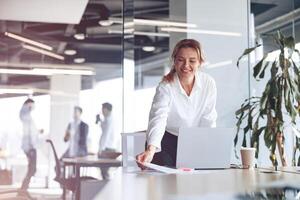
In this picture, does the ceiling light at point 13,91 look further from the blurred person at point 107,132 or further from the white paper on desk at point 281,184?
the white paper on desk at point 281,184

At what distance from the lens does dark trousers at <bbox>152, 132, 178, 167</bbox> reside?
7.10 ft

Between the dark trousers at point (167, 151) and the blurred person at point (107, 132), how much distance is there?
14.8ft

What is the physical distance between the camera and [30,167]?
6535mm

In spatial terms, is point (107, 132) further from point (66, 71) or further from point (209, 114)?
point (209, 114)

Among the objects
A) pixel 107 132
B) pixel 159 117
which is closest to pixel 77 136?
pixel 107 132

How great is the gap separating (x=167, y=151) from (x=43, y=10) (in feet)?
13.2

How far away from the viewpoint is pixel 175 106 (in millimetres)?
2125

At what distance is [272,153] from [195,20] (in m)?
1.66

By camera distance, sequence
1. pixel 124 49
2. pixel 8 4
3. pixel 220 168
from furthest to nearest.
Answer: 1. pixel 8 4
2. pixel 124 49
3. pixel 220 168

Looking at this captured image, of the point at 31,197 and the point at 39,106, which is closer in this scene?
the point at 31,197

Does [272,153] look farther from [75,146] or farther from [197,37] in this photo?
[75,146]

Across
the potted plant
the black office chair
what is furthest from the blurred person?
the potted plant

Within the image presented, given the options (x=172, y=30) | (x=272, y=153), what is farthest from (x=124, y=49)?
(x=272, y=153)

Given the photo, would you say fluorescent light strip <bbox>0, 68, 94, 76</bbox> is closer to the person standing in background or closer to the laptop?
the person standing in background
